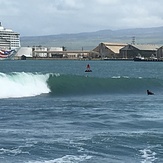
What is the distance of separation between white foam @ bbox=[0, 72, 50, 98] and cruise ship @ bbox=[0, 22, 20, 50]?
13557 centimetres

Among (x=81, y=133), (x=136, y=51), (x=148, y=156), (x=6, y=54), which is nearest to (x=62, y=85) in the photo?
(x=81, y=133)

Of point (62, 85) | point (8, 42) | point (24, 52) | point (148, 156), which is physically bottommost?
point (148, 156)

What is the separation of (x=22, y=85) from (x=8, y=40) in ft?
475

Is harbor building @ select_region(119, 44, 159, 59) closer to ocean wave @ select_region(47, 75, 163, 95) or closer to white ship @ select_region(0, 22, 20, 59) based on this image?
white ship @ select_region(0, 22, 20, 59)

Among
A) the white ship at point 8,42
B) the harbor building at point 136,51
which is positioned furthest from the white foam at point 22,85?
the harbor building at point 136,51

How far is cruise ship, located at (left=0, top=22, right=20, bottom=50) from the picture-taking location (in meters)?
185

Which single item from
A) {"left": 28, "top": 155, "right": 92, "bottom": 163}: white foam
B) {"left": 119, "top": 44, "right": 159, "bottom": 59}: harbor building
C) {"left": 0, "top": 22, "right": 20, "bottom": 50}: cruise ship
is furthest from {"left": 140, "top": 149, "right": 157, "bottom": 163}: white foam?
{"left": 119, "top": 44, "right": 159, "bottom": 59}: harbor building

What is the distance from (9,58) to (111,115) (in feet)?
508

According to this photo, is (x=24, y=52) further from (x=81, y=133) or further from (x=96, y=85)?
(x=81, y=133)

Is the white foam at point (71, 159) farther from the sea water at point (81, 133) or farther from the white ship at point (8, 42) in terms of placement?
the white ship at point (8, 42)

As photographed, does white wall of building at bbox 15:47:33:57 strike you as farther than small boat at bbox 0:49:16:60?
Yes

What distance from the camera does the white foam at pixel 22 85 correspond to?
134 feet

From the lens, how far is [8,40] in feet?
615

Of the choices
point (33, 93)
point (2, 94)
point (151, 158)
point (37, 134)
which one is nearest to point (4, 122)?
point (37, 134)
